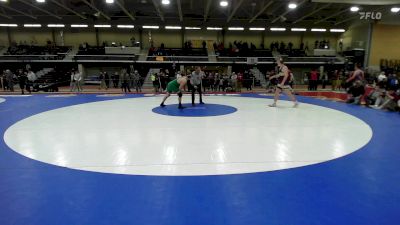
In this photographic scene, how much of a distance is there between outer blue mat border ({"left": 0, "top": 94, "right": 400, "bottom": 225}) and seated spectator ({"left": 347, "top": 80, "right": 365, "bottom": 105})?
6780mm

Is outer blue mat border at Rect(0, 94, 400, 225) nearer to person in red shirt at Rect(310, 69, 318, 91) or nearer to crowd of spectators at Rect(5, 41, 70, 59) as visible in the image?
person in red shirt at Rect(310, 69, 318, 91)

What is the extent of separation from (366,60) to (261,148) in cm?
2389

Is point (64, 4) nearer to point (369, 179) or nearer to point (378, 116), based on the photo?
point (378, 116)

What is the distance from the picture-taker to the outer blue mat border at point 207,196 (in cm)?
267

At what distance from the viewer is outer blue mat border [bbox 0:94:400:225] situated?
8.75 ft

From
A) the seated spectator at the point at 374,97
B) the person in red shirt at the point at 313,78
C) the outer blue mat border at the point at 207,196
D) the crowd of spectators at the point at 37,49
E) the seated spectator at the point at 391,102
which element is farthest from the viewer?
the crowd of spectators at the point at 37,49

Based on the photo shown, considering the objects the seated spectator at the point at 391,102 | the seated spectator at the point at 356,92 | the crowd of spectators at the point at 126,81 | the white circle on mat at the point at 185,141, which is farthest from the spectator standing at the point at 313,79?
the crowd of spectators at the point at 126,81

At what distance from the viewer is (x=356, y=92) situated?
33.8ft

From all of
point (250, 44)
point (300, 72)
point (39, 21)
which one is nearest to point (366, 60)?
point (300, 72)

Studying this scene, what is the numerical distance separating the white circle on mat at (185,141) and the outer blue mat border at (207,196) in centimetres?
30

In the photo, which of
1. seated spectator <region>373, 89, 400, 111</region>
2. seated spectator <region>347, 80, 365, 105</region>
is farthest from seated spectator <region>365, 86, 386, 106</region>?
seated spectator <region>373, 89, 400, 111</region>

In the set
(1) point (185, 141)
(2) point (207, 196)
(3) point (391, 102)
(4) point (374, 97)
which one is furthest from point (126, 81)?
(2) point (207, 196)

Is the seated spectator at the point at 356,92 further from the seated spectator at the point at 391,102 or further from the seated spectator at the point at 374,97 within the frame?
the seated spectator at the point at 391,102

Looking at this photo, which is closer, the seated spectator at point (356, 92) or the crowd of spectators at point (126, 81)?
the seated spectator at point (356, 92)
